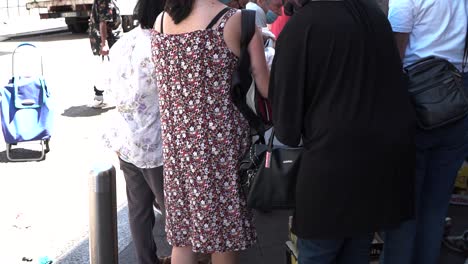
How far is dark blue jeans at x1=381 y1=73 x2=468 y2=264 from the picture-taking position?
9.11 ft

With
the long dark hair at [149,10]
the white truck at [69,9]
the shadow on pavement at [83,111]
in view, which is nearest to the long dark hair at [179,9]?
the long dark hair at [149,10]

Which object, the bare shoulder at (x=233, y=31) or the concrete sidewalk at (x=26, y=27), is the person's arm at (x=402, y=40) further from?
the concrete sidewalk at (x=26, y=27)

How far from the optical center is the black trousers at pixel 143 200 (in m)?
3.08

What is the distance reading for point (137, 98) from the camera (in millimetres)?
2955

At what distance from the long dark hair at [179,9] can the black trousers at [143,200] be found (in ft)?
2.79

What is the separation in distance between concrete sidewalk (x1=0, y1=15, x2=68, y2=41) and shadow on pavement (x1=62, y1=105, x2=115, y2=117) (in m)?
11.7

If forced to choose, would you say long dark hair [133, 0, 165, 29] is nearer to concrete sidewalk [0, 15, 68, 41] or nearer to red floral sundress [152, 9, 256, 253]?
red floral sundress [152, 9, 256, 253]

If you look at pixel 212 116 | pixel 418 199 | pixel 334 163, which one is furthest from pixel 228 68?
pixel 418 199

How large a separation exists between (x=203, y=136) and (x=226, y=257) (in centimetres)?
61

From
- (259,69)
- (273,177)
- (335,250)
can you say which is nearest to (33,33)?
(259,69)

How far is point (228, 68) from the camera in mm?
2551

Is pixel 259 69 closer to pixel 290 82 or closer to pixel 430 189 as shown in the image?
pixel 290 82

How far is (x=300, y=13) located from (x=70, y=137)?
17.6 feet

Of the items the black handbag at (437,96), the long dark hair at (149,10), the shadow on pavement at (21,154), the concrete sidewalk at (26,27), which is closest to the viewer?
the black handbag at (437,96)
